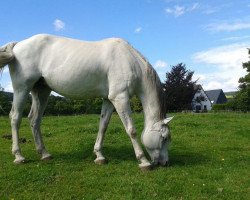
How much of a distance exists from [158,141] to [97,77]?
2.04m

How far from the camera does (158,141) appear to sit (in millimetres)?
8203

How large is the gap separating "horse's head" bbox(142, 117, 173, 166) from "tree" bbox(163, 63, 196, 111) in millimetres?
41477

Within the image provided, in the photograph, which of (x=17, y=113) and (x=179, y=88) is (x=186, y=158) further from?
(x=179, y=88)

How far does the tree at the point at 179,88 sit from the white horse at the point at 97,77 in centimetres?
4137

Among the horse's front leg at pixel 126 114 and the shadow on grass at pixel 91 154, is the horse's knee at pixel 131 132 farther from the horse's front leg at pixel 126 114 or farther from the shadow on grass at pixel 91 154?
the shadow on grass at pixel 91 154

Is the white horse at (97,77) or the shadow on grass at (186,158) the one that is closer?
the white horse at (97,77)

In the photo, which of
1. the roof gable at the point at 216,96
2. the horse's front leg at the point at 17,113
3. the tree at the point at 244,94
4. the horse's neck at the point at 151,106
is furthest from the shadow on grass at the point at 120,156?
the roof gable at the point at 216,96

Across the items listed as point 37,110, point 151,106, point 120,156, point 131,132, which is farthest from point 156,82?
point 37,110

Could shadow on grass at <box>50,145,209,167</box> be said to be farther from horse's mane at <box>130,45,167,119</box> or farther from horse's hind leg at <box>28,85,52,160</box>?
horse's mane at <box>130,45,167,119</box>

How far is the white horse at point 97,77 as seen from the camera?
27.0 feet

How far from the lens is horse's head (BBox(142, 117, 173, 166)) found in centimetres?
820

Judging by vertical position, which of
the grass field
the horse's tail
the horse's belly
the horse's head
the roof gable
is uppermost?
the roof gable

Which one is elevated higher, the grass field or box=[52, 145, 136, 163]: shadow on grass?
box=[52, 145, 136, 163]: shadow on grass

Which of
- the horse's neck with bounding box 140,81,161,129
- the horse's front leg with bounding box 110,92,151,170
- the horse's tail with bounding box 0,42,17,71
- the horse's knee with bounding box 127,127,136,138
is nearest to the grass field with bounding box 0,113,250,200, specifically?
the horse's front leg with bounding box 110,92,151,170
